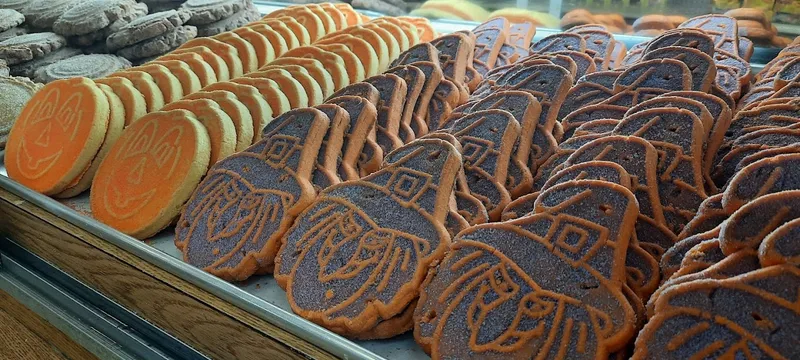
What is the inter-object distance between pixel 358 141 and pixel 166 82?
894 millimetres

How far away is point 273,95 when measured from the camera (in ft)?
6.13

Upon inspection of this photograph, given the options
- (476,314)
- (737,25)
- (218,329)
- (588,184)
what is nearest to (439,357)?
(476,314)

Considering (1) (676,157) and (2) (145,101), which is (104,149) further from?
(1) (676,157)

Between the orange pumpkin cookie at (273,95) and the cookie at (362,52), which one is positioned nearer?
the orange pumpkin cookie at (273,95)

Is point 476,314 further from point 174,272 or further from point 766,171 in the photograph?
point 174,272

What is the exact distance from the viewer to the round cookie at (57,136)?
1797mm

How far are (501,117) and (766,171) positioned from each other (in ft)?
2.01

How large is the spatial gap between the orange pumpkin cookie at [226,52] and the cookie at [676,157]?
157cm

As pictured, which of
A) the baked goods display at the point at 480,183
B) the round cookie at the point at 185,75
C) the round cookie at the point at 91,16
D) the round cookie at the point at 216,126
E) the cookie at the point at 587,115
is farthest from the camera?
the round cookie at the point at 91,16

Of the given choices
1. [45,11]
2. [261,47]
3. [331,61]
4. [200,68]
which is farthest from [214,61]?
[45,11]

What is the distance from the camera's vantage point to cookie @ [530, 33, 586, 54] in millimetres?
2006

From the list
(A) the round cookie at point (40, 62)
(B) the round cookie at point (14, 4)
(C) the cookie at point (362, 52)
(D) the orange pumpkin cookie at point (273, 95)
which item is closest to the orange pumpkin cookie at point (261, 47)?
(C) the cookie at point (362, 52)

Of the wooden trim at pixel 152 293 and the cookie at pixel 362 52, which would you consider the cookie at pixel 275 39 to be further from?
the wooden trim at pixel 152 293

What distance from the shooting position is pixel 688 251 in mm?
985
